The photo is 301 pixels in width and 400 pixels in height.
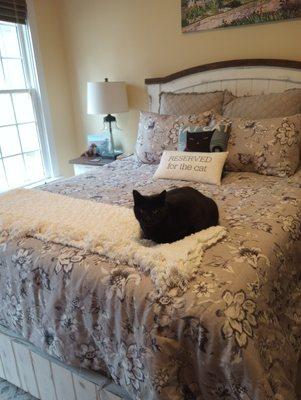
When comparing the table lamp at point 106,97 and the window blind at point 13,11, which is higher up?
the window blind at point 13,11

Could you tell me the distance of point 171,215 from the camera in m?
1.20

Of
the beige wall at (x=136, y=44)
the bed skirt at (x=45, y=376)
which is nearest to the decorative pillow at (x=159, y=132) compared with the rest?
the beige wall at (x=136, y=44)

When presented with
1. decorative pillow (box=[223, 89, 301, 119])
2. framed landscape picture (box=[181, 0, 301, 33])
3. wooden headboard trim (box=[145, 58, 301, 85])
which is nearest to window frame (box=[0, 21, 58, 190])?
wooden headboard trim (box=[145, 58, 301, 85])

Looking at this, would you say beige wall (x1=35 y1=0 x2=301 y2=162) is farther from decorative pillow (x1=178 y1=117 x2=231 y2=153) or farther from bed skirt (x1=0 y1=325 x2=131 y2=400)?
bed skirt (x1=0 y1=325 x2=131 y2=400)

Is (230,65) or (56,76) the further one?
(56,76)

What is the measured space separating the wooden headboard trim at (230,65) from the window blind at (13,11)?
120 cm

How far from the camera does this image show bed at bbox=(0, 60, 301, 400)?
0.87 m

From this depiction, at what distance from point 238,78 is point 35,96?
6.20ft

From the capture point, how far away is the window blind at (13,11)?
105 inches

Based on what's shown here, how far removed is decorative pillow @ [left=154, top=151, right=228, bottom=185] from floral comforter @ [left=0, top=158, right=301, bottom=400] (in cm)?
46

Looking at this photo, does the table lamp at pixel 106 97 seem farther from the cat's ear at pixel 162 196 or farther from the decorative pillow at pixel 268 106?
the cat's ear at pixel 162 196

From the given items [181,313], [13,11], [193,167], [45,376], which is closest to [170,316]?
[181,313]

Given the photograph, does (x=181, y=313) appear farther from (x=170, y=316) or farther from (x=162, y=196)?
(x=162, y=196)

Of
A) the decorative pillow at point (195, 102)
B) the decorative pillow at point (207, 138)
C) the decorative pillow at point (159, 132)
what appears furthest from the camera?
the decorative pillow at point (195, 102)
